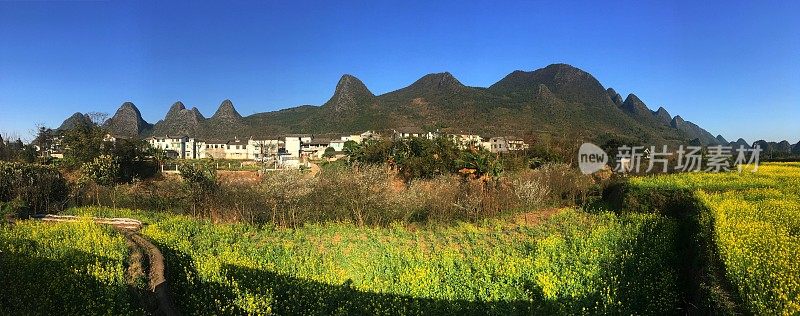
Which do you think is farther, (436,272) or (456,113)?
(456,113)

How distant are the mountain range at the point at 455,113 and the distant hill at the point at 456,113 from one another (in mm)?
186

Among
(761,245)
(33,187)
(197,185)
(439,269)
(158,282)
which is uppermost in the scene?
(761,245)

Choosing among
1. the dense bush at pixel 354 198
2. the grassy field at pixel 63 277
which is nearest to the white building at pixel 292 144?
the dense bush at pixel 354 198

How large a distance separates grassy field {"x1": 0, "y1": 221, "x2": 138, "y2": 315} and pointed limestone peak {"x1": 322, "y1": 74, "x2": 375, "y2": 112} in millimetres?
83499

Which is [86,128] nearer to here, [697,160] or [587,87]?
[697,160]

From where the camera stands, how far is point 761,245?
279 inches

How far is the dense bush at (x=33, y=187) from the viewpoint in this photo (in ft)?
68.7

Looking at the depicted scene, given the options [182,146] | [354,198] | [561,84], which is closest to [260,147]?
[182,146]

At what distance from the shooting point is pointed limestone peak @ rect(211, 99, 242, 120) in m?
112

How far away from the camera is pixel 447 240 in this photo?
43.5 feet

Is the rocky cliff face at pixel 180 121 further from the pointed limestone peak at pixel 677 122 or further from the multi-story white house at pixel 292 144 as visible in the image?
the pointed limestone peak at pixel 677 122

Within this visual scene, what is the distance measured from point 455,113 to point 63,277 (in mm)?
71075

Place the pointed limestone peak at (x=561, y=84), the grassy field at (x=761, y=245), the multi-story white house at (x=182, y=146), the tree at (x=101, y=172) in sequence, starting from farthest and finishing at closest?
1. the pointed limestone peak at (x=561, y=84)
2. the multi-story white house at (x=182, y=146)
3. the tree at (x=101, y=172)
4. the grassy field at (x=761, y=245)

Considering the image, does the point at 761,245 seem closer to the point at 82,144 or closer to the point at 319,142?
the point at 82,144
